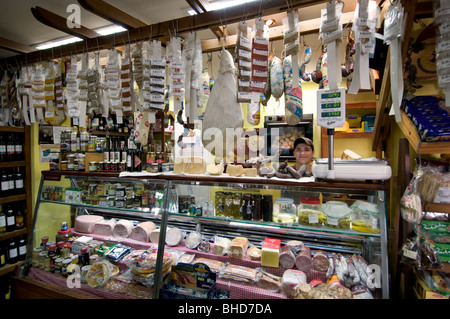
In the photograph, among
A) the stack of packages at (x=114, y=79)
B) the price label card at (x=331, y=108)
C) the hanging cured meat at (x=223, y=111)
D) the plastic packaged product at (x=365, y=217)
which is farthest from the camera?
the stack of packages at (x=114, y=79)

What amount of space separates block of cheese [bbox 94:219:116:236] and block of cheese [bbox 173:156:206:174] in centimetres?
120

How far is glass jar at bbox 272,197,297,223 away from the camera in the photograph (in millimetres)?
1781

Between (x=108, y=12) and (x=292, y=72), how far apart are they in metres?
1.80

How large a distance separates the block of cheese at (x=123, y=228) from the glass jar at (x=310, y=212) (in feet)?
6.04

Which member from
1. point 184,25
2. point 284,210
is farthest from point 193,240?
point 184,25

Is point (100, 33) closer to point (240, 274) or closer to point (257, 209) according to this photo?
point (257, 209)

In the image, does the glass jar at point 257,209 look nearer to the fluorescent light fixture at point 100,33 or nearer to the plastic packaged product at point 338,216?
the plastic packaged product at point 338,216

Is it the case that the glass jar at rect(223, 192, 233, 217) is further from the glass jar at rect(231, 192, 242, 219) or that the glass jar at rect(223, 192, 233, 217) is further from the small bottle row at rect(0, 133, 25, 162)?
the small bottle row at rect(0, 133, 25, 162)

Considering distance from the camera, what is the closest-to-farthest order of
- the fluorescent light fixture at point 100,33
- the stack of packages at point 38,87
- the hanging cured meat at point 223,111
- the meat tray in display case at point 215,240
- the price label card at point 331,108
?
the price label card at point 331,108
the meat tray in display case at point 215,240
the hanging cured meat at point 223,111
the stack of packages at point 38,87
the fluorescent light fixture at point 100,33

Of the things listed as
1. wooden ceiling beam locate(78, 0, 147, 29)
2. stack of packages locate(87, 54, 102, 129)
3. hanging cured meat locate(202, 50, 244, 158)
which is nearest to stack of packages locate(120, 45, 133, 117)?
wooden ceiling beam locate(78, 0, 147, 29)

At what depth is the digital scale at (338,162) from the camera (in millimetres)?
1453

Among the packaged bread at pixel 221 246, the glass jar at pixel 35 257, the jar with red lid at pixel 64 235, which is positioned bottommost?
the glass jar at pixel 35 257

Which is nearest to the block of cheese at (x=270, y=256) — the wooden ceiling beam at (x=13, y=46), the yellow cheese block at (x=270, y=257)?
the yellow cheese block at (x=270, y=257)

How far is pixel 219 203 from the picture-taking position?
2.00m
